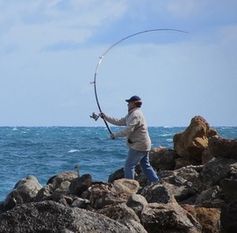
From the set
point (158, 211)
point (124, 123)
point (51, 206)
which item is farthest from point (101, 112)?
point (51, 206)

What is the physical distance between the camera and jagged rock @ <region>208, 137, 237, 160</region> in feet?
40.0

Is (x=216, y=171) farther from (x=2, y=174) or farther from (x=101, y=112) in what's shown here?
(x=2, y=174)

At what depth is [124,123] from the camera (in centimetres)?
1191

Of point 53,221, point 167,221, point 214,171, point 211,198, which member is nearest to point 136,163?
point 214,171

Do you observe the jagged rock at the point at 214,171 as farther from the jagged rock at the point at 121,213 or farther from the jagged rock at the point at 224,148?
the jagged rock at the point at 121,213

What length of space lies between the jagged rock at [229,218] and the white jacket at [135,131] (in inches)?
141

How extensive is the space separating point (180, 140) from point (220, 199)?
5409 mm

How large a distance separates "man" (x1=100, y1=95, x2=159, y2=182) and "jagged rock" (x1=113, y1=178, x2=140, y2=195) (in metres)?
0.39

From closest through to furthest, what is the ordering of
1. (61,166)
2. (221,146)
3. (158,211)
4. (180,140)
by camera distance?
(158,211)
(221,146)
(180,140)
(61,166)

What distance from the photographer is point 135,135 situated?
38.6 ft

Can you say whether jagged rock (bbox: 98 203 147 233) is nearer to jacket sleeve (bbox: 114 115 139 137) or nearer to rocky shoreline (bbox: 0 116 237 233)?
rocky shoreline (bbox: 0 116 237 233)

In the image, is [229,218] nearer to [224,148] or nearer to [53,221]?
[53,221]

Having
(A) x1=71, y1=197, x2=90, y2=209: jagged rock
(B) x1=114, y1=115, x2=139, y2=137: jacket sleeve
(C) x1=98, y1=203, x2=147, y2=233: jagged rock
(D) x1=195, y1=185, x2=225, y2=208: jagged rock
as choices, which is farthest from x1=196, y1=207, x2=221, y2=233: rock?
(B) x1=114, y1=115, x2=139, y2=137: jacket sleeve

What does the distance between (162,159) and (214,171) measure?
153 inches
